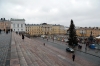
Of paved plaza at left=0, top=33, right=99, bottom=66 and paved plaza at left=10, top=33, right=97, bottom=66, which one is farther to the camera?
paved plaza at left=10, top=33, right=97, bottom=66

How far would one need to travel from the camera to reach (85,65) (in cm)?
1393

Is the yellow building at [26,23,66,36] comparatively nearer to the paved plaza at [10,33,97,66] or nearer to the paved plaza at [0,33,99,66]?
the paved plaza at [0,33,99,66]

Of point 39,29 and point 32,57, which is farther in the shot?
point 39,29

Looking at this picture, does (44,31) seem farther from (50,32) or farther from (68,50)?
(68,50)

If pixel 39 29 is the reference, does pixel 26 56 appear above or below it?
below

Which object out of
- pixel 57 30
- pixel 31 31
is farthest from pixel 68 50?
pixel 57 30

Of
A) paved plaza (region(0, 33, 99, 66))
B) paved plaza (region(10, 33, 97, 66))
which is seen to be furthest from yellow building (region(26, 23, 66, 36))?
paved plaza (region(10, 33, 97, 66))

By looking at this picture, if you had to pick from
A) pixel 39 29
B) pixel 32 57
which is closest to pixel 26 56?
pixel 32 57

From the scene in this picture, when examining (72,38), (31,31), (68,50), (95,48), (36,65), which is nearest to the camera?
(36,65)

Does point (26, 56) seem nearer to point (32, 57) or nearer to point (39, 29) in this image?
point (32, 57)

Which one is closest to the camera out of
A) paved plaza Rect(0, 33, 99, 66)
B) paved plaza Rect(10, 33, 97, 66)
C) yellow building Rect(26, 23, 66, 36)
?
paved plaza Rect(0, 33, 99, 66)

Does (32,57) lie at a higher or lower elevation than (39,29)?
lower

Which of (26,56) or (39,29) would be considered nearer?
(26,56)

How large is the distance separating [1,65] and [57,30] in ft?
320
